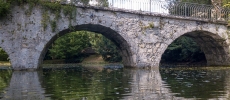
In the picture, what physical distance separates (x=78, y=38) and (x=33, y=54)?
74.8ft

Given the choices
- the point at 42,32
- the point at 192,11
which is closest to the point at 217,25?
the point at 192,11

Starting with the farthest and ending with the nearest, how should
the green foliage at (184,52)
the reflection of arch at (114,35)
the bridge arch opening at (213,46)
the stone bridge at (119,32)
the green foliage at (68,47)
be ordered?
the green foliage at (68,47) → the green foliage at (184,52) → the bridge arch opening at (213,46) → the reflection of arch at (114,35) → the stone bridge at (119,32)

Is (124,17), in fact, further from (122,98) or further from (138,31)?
(122,98)

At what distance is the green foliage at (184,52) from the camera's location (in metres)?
24.8

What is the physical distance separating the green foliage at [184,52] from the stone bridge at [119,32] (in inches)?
208

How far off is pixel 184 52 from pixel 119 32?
12.6m

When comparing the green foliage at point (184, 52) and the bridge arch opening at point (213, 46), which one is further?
the green foliage at point (184, 52)

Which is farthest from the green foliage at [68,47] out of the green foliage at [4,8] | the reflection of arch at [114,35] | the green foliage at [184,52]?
the green foliage at [4,8]

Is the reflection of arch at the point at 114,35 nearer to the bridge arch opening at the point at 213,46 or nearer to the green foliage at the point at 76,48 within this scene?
the bridge arch opening at the point at 213,46

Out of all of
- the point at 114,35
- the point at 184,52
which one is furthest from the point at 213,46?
the point at 114,35

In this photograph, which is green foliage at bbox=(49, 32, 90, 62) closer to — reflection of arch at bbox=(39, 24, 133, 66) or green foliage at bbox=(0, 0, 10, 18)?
reflection of arch at bbox=(39, 24, 133, 66)

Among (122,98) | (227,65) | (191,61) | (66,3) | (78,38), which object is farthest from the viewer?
(78,38)

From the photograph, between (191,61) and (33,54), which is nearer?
(33,54)

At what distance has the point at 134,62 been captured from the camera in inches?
598
